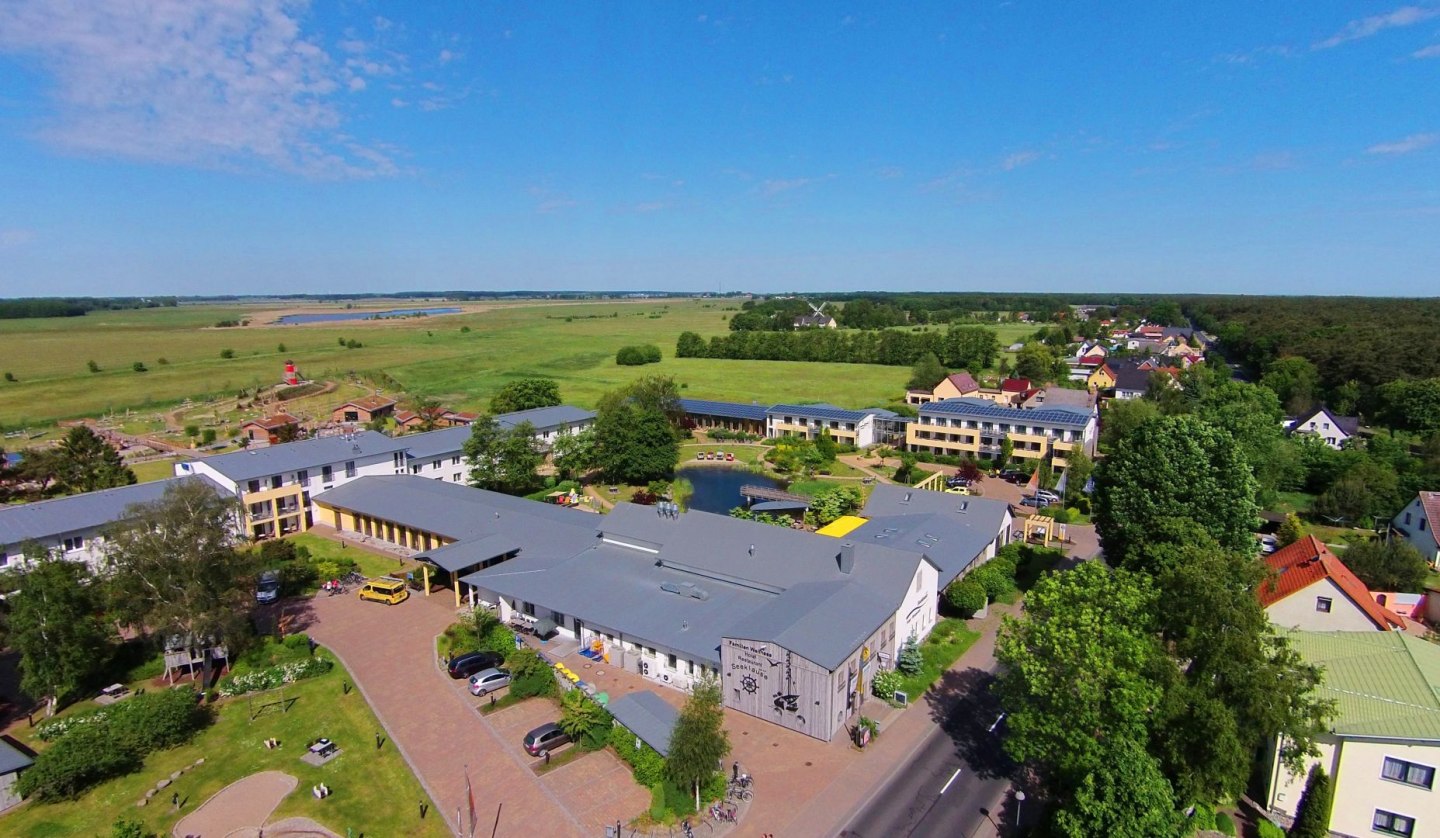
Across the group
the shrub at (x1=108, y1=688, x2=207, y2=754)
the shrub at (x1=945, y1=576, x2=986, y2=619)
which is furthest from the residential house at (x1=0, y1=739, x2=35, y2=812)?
the shrub at (x1=945, y1=576, x2=986, y2=619)

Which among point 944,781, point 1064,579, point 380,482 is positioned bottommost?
point 944,781

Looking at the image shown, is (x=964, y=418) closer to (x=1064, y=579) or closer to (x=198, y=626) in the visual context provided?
(x=1064, y=579)

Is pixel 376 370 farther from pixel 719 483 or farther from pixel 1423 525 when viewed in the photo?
pixel 1423 525

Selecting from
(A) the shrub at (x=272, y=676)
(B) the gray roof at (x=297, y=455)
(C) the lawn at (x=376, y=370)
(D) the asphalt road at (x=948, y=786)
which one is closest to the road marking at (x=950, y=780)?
(D) the asphalt road at (x=948, y=786)

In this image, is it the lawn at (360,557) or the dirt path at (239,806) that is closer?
the dirt path at (239,806)

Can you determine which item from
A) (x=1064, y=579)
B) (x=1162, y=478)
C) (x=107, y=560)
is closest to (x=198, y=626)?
(x=107, y=560)

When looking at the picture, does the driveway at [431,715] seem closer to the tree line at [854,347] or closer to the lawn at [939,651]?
the lawn at [939,651]
